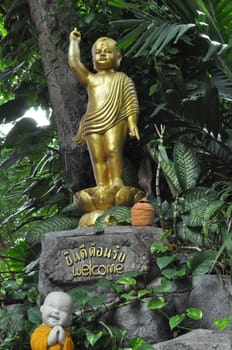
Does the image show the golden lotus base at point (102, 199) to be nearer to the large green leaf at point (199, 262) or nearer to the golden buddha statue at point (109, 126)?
the golden buddha statue at point (109, 126)

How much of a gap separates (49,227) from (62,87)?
1226mm

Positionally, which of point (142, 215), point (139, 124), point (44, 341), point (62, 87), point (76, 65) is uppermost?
point (76, 65)

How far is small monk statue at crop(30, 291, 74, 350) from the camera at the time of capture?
2.17 m

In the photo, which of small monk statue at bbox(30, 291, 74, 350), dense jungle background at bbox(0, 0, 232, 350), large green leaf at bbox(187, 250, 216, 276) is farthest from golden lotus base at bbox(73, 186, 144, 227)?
small monk statue at bbox(30, 291, 74, 350)

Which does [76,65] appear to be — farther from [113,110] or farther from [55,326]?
[55,326]

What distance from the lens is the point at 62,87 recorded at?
13.1 feet

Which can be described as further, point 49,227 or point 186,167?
point 49,227

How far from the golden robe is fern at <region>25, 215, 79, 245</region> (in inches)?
19.8

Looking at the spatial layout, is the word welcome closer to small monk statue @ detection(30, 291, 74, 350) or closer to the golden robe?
small monk statue @ detection(30, 291, 74, 350)

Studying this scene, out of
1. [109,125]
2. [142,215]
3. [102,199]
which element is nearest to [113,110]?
[109,125]

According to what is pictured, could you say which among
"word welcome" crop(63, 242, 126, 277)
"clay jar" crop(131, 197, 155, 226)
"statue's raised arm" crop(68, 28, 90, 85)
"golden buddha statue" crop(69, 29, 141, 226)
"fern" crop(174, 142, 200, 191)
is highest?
"statue's raised arm" crop(68, 28, 90, 85)

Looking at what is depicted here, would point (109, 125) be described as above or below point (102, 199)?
above

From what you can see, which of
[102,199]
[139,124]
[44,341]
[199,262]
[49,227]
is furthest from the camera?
[139,124]

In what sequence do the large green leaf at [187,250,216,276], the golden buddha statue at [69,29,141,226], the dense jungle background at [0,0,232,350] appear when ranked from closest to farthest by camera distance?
the large green leaf at [187,250,216,276]
the dense jungle background at [0,0,232,350]
the golden buddha statue at [69,29,141,226]
